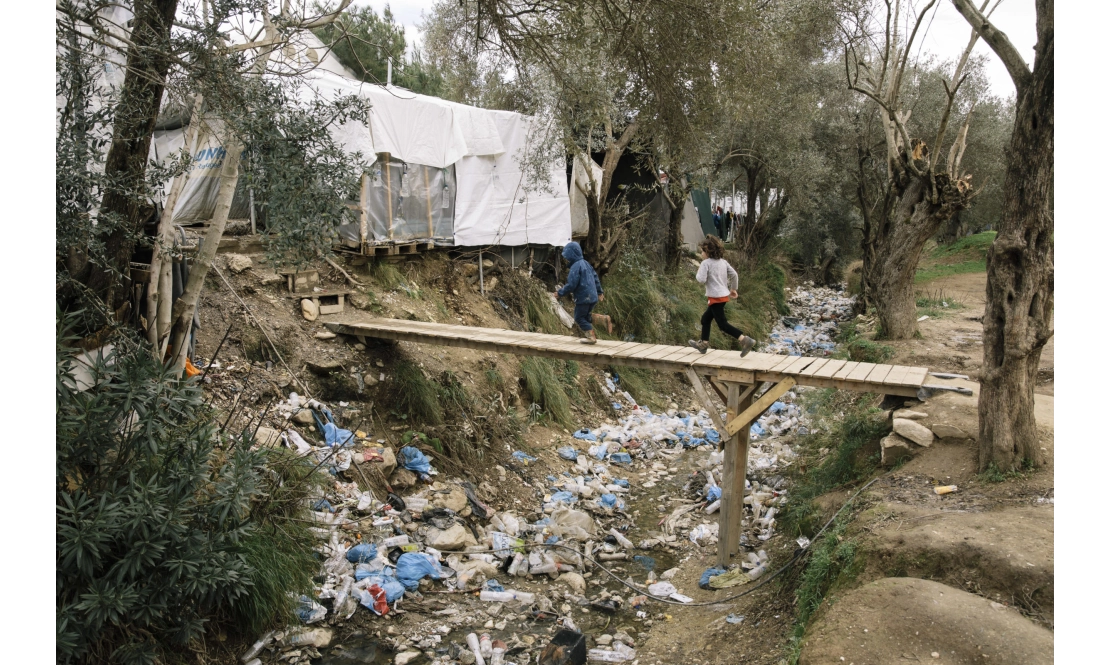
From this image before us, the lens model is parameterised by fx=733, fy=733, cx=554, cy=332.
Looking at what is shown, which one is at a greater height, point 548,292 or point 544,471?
point 548,292

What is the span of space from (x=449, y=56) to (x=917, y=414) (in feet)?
27.2

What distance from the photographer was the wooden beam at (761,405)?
6.46 metres

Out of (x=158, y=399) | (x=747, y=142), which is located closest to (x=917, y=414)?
(x=158, y=399)

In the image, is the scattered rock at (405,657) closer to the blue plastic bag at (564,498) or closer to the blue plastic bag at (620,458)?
the blue plastic bag at (564,498)

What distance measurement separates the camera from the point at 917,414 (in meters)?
6.68

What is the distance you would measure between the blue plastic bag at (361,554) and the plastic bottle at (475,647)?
111cm

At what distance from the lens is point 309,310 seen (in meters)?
8.94

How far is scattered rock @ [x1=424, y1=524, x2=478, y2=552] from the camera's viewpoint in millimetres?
6547

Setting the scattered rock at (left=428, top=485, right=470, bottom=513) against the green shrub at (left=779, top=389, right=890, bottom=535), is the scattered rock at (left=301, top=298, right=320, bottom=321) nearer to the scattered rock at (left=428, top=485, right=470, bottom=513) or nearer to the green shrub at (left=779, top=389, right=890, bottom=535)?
the scattered rock at (left=428, top=485, right=470, bottom=513)

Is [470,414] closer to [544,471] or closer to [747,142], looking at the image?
[544,471]

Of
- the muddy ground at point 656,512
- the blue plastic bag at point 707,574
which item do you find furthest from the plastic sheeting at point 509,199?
the blue plastic bag at point 707,574

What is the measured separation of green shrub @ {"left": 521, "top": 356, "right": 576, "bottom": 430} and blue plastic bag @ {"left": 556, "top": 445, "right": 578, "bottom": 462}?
2.50 ft

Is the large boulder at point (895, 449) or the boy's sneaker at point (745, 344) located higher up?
the boy's sneaker at point (745, 344)

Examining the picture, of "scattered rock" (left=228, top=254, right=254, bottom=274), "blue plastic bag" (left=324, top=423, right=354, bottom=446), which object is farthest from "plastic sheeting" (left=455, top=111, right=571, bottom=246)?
"blue plastic bag" (left=324, top=423, right=354, bottom=446)
